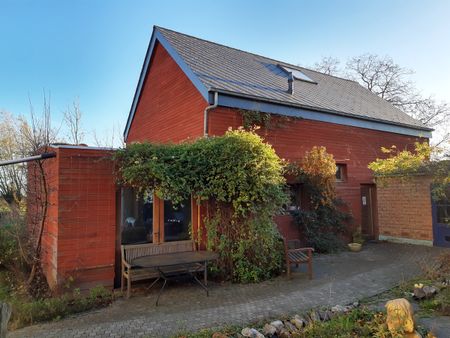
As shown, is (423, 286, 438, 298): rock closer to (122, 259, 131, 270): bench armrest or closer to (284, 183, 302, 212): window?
(122, 259, 131, 270): bench armrest

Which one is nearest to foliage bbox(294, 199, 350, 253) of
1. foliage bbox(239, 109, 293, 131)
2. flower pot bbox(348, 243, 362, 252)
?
flower pot bbox(348, 243, 362, 252)

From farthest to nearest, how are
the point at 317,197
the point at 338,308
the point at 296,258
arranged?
the point at 317,197, the point at 296,258, the point at 338,308

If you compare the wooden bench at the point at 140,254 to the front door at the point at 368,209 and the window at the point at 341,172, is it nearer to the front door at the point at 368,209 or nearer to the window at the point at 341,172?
the window at the point at 341,172

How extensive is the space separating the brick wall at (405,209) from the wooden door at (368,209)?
704mm

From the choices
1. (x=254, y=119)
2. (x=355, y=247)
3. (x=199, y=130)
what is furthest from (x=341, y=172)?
(x=199, y=130)

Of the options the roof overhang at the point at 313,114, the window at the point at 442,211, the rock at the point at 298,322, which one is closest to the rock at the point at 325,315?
the rock at the point at 298,322

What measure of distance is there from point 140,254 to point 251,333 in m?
3.37

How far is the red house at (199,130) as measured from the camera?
6242 millimetres

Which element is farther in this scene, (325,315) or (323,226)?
(323,226)

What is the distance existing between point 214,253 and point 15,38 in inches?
363

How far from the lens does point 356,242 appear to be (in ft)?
36.8

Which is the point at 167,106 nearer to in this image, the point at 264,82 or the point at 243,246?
the point at 264,82

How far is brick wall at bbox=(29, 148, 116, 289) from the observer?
604cm

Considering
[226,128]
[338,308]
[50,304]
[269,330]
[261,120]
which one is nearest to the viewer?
[269,330]
